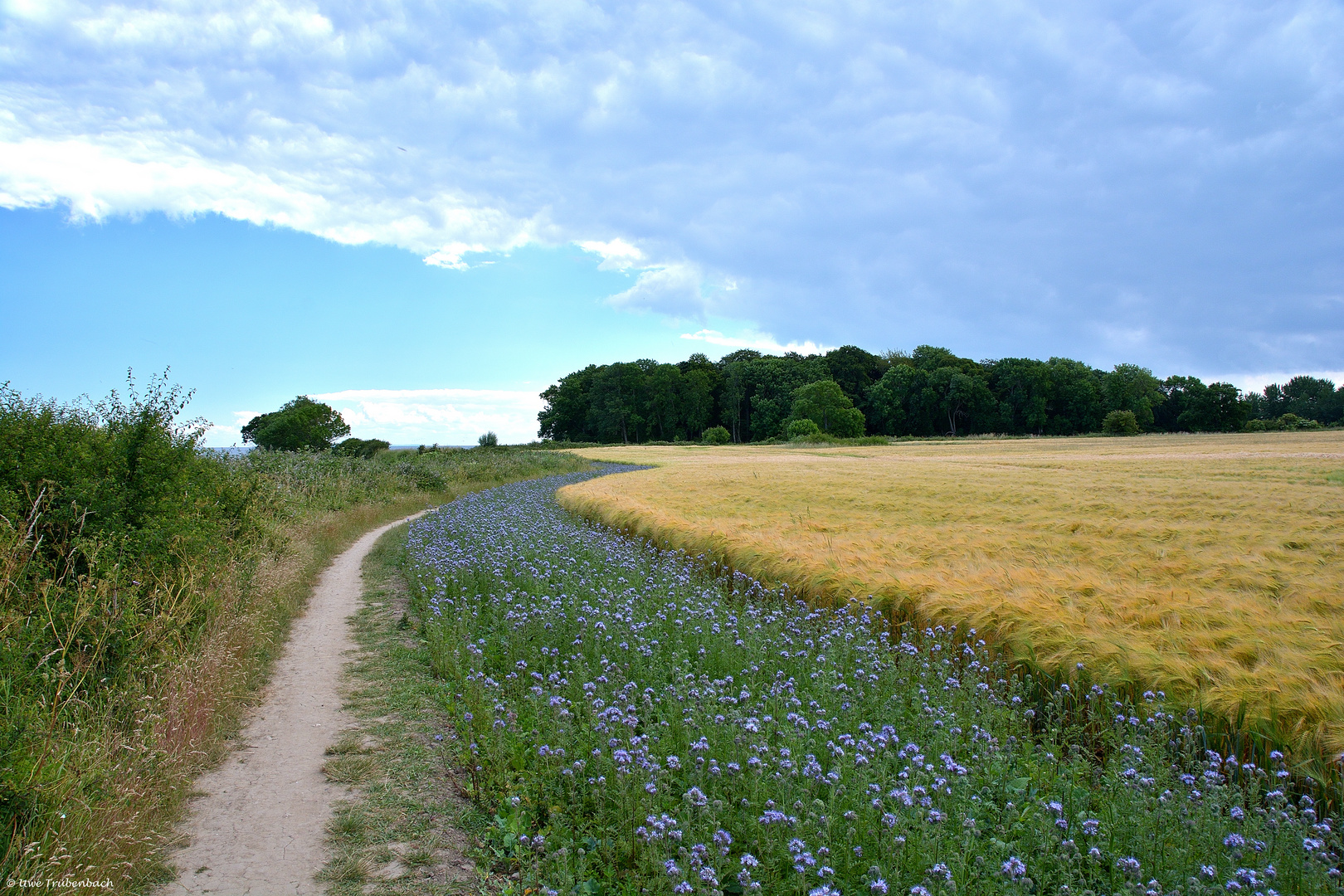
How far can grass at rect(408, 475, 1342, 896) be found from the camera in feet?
10.2

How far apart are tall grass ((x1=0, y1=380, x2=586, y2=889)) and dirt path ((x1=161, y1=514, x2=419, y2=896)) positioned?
0.19 m

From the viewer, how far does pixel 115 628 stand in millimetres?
5426

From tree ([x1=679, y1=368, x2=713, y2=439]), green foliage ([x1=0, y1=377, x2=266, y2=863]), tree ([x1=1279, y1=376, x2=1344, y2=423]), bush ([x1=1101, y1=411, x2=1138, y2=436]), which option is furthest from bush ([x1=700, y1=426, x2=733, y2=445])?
green foliage ([x1=0, y1=377, x2=266, y2=863])

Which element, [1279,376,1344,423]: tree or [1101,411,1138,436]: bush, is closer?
[1101,411,1138,436]: bush

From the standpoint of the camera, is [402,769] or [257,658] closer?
[402,769]

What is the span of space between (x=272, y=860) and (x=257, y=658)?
3.94 metres

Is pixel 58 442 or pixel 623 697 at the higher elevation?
pixel 58 442

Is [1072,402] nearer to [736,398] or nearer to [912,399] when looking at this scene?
[912,399]

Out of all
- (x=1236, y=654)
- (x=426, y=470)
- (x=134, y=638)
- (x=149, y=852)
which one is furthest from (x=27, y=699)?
(x=426, y=470)

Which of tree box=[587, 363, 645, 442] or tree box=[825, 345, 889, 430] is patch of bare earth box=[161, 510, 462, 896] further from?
tree box=[825, 345, 889, 430]

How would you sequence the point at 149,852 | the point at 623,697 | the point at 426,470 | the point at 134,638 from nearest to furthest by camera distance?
the point at 149,852, the point at 623,697, the point at 134,638, the point at 426,470

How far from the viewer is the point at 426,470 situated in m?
31.3

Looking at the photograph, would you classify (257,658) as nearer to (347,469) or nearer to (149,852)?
(149,852)

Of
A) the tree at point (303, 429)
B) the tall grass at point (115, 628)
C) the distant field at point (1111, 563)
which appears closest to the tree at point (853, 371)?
the tree at point (303, 429)
